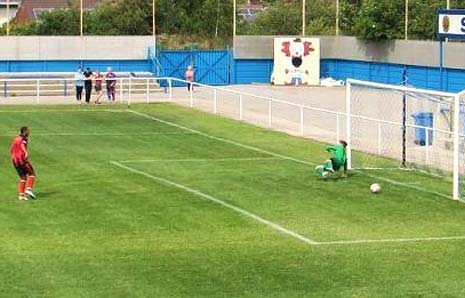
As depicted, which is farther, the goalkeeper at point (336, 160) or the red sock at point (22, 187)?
the goalkeeper at point (336, 160)

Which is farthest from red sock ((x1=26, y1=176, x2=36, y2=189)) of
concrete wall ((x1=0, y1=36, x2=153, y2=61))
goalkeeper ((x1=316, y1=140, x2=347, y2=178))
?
concrete wall ((x1=0, y1=36, x2=153, y2=61))

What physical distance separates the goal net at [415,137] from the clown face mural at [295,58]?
29514 millimetres

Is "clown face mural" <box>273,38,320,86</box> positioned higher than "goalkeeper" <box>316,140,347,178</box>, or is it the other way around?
"clown face mural" <box>273,38,320,86</box>

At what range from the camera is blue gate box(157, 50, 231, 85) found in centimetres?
7031

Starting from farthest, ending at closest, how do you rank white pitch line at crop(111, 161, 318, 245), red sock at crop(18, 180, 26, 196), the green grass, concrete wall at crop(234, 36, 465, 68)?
1. concrete wall at crop(234, 36, 465, 68)
2. red sock at crop(18, 180, 26, 196)
3. white pitch line at crop(111, 161, 318, 245)
4. the green grass

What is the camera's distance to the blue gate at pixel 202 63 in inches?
2768

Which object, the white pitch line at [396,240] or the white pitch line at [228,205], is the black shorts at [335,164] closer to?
the white pitch line at [228,205]

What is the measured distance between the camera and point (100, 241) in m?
20.7

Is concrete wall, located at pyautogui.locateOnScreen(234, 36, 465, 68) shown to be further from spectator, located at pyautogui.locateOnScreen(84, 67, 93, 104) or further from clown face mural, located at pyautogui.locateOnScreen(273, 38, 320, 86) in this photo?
spectator, located at pyautogui.locateOnScreen(84, 67, 93, 104)

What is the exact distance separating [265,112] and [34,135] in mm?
12942

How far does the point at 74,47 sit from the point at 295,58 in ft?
40.1

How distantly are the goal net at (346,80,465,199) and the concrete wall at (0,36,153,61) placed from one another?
1215 inches

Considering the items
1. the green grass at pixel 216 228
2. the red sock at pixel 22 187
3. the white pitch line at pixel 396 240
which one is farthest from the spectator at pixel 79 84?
the white pitch line at pixel 396 240

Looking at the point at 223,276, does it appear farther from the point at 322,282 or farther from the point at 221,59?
the point at 221,59
